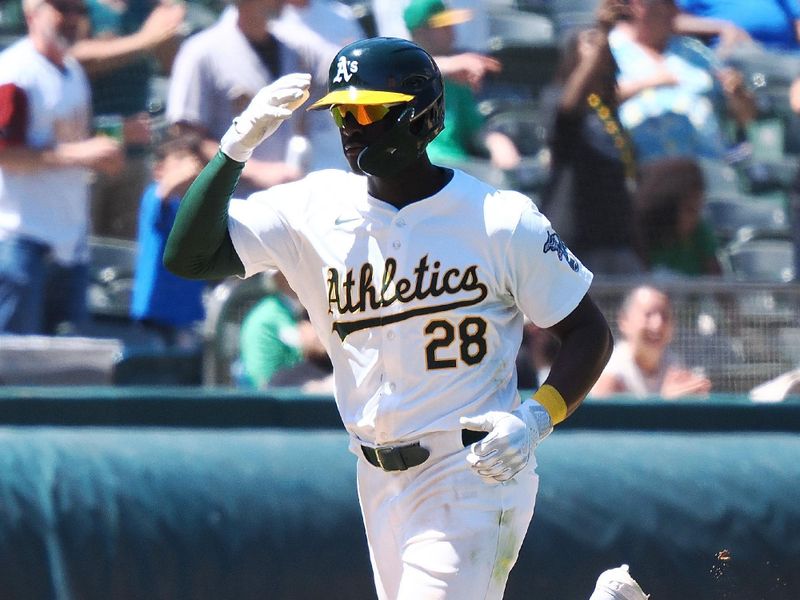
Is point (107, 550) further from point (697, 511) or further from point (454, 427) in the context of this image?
point (697, 511)

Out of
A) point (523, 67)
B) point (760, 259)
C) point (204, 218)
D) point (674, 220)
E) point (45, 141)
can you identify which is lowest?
point (760, 259)

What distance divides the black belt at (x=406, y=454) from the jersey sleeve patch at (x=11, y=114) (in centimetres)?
343

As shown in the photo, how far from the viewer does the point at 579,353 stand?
3.22m

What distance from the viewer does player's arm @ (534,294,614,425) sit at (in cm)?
318

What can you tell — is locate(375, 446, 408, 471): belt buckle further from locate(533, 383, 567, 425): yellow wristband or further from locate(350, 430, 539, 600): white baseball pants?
locate(533, 383, 567, 425): yellow wristband

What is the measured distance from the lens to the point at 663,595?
4.70 metres

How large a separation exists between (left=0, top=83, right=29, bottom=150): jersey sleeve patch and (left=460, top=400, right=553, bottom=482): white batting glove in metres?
3.67

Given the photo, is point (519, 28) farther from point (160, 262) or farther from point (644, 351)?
point (160, 262)

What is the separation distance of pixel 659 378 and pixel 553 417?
312 centimetres

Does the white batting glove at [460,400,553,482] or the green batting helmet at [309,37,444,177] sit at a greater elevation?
the green batting helmet at [309,37,444,177]

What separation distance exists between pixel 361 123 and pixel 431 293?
42cm

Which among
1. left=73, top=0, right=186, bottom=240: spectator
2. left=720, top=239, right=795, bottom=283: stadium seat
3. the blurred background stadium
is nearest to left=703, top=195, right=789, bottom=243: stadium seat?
left=720, top=239, right=795, bottom=283: stadium seat

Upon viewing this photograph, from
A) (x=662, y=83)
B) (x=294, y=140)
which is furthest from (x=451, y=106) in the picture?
(x=662, y=83)

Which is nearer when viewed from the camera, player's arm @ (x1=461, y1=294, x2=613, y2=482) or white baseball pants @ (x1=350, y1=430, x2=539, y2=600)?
player's arm @ (x1=461, y1=294, x2=613, y2=482)
